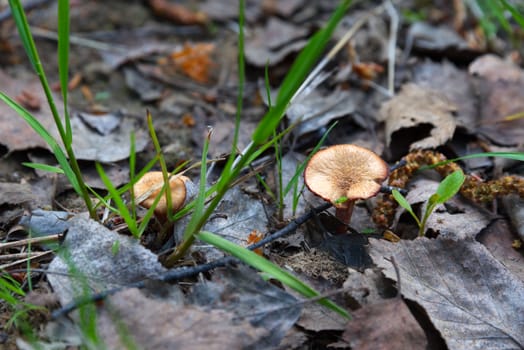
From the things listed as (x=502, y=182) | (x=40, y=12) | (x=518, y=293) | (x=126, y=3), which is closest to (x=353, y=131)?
(x=502, y=182)

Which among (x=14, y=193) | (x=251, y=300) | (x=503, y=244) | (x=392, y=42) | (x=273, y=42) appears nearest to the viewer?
(x=251, y=300)

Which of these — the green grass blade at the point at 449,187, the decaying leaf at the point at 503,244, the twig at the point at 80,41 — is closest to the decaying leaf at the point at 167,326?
the green grass blade at the point at 449,187

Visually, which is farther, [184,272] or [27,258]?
[27,258]

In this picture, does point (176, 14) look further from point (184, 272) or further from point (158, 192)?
point (184, 272)

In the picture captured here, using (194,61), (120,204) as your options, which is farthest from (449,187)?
(194,61)

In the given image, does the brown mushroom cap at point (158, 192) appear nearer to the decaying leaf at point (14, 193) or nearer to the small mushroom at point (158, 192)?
the small mushroom at point (158, 192)

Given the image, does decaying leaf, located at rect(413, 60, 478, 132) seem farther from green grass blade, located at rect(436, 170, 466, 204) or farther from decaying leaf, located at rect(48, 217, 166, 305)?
decaying leaf, located at rect(48, 217, 166, 305)

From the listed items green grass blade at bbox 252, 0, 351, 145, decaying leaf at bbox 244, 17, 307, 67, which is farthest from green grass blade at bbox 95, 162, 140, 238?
decaying leaf at bbox 244, 17, 307, 67

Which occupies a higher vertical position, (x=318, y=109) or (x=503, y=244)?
(x=318, y=109)
